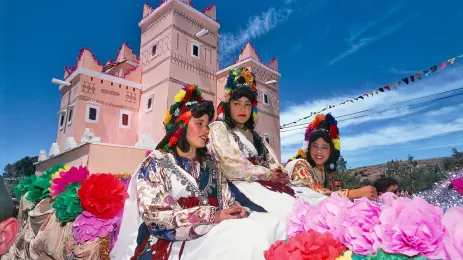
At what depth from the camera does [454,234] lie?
1.35 metres

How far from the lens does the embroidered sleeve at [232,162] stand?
327 centimetres

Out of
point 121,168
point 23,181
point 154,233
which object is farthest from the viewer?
point 121,168

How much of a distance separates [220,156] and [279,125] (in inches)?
636

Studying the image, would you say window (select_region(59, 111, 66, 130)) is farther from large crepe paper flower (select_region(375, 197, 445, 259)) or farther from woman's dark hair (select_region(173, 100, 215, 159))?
large crepe paper flower (select_region(375, 197, 445, 259))

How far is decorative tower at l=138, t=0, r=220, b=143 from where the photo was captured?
599 inches

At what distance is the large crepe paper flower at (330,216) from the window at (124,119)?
15.5 m

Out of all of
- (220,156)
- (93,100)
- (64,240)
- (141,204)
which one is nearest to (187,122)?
(220,156)

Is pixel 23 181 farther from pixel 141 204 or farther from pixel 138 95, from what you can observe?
pixel 138 95

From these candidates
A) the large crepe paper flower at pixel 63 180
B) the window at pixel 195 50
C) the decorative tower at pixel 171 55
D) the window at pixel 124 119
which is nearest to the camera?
the large crepe paper flower at pixel 63 180

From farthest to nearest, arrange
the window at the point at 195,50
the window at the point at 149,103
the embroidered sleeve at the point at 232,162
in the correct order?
the window at the point at 195,50 < the window at the point at 149,103 < the embroidered sleeve at the point at 232,162

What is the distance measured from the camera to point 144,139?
1334 centimetres

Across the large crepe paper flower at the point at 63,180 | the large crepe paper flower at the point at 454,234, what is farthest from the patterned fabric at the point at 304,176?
the large crepe paper flower at the point at 63,180

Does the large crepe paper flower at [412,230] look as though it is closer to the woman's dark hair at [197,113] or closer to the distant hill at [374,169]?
the woman's dark hair at [197,113]

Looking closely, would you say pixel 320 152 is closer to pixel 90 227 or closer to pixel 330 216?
pixel 330 216
